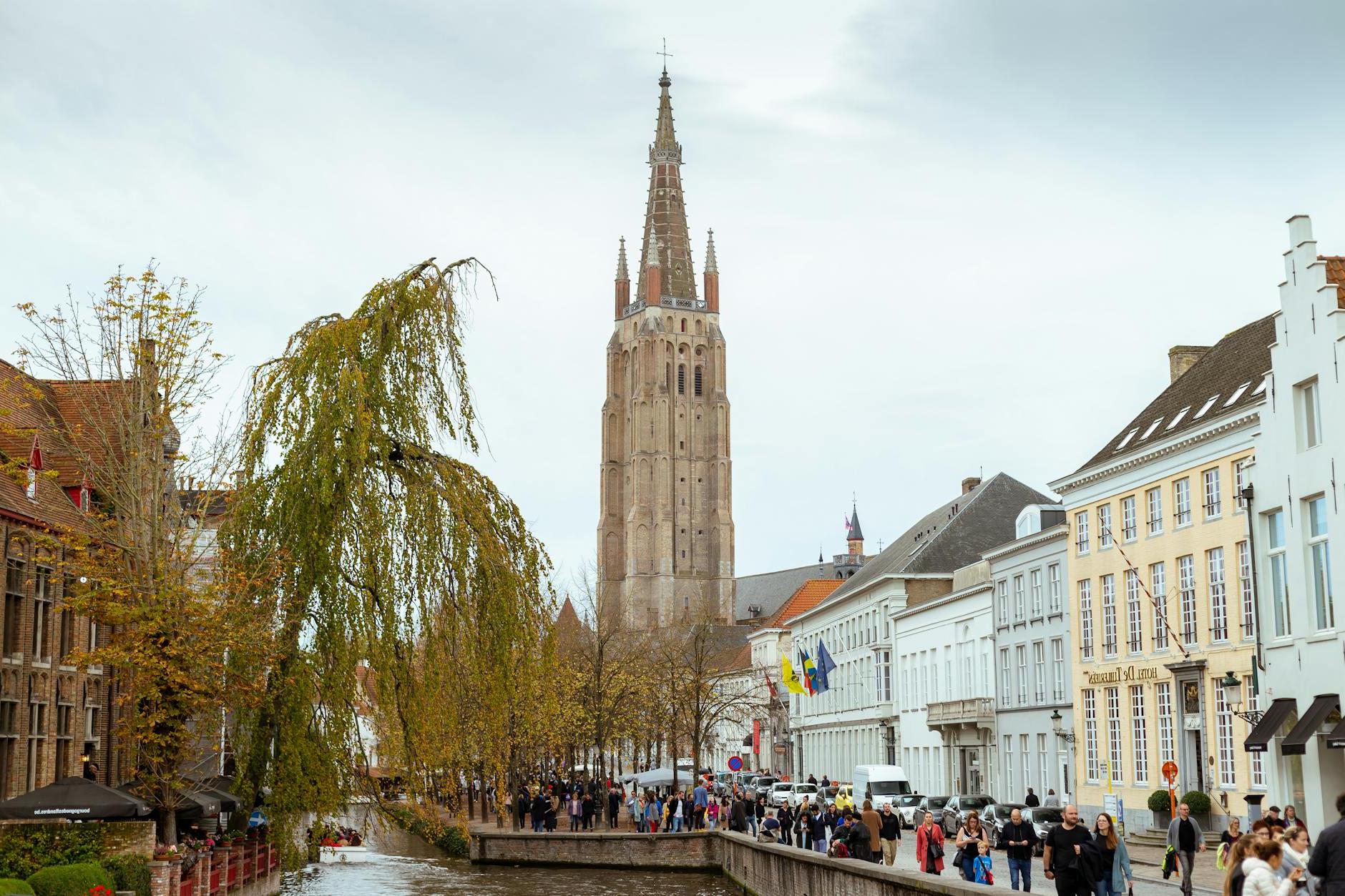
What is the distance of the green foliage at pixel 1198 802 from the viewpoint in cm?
4125

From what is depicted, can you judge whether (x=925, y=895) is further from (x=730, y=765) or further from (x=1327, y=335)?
(x=730, y=765)

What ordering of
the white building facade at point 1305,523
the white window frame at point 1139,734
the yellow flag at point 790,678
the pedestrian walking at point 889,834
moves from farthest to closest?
the yellow flag at point 790,678
the white window frame at point 1139,734
the pedestrian walking at point 889,834
the white building facade at point 1305,523

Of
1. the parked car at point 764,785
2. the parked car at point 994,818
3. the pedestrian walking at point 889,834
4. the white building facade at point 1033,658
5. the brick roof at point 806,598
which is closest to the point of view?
the pedestrian walking at point 889,834

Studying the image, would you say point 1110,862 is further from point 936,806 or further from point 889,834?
point 936,806

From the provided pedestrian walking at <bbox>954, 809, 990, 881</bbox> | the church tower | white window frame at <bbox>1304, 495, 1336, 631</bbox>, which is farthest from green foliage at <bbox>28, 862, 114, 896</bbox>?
the church tower

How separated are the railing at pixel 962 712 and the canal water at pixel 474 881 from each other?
71.1ft

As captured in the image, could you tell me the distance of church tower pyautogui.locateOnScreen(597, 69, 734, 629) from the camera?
529ft

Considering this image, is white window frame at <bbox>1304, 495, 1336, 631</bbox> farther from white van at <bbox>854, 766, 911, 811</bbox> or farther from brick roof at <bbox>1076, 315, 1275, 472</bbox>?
white van at <bbox>854, 766, 911, 811</bbox>

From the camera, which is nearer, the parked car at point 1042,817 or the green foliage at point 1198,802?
the parked car at point 1042,817

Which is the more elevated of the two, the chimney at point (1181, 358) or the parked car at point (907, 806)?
the chimney at point (1181, 358)

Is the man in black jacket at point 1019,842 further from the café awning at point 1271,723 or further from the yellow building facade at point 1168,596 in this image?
the yellow building facade at point 1168,596

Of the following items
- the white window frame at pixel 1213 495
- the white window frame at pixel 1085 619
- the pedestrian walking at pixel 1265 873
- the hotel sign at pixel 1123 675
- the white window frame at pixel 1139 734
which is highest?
the white window frame at pixel 1213 495

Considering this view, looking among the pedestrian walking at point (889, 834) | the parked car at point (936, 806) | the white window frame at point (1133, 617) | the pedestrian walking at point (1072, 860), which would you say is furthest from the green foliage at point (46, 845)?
the white window frame at point (1133, 617)

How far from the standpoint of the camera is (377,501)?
2509cm
